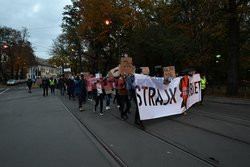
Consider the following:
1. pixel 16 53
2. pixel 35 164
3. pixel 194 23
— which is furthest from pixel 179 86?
pixel 16 53

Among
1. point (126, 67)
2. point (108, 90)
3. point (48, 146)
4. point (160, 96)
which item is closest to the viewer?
point (48, 146)

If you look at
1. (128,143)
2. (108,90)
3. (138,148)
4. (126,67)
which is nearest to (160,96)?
(126,67)

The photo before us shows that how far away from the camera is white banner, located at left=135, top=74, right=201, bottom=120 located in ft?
34.1

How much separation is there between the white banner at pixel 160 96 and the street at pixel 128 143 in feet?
1.37

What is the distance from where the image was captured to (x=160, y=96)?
11.4 m

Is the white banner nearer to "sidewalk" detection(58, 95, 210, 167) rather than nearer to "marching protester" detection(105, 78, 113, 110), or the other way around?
"sidewalk" detection(58, 95, 210, 167)

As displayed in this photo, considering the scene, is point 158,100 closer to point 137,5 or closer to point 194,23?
point 194,23

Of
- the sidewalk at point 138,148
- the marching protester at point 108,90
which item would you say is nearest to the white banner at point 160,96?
the sidewalk at point 138,148

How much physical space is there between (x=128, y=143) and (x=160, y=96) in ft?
13.2

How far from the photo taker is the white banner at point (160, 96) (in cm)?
1038

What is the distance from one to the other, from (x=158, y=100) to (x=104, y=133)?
9.30ft

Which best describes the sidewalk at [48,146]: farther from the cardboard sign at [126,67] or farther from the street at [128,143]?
the cardboard sign at [126,67]

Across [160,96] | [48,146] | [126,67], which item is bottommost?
[48,146]

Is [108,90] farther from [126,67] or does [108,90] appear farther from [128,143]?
[128,143]
